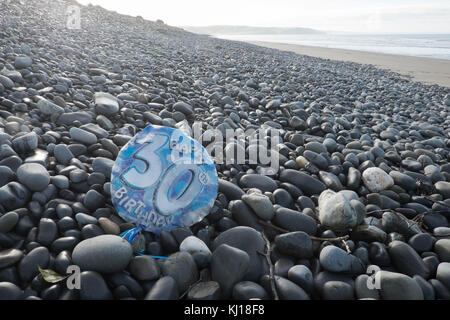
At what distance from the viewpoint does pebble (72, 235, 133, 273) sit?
146cm

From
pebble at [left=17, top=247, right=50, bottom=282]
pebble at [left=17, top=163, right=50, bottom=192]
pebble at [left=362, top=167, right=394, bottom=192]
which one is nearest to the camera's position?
pebble at [left=17, top=247, right=50, bottom=282]

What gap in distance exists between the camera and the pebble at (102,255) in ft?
4.77

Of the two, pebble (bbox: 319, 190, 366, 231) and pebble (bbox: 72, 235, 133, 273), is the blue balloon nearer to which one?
pebble (bbox: 72, 235, 133, 273)

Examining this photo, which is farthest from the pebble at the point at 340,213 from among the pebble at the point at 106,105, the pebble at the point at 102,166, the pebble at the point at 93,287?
the pebble at the point at 106,105

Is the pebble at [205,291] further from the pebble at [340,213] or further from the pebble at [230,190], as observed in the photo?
the pebble at [340,213]

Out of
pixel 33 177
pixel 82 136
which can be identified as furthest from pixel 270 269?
pixel 82 136

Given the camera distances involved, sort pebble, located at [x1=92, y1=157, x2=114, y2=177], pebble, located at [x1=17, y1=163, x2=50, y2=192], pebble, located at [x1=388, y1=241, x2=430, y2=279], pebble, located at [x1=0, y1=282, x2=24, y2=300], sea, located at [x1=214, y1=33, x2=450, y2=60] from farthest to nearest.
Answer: sea, located at [x1=214, y1=33, x2=450, y2=60], pebble, located at [x1=92, y1=157, x2=114, y2=177], pebble, located at [x1=17, y1=163, x2=50, y2=192], pebble, located at [x1=388, y1=241, x2=430, y2=279], pebble, located at [x1=0, y1=282, x2=24, y2=300]

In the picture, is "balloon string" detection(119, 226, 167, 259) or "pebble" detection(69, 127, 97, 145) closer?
"balloon string" detection(119, 226, 167, 259)

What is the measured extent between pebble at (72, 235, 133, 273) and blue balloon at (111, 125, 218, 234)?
267 millimetres

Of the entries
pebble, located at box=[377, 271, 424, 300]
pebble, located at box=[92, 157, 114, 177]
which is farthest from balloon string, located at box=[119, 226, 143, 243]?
pebble, located at box=[377, 271, 424, 300]

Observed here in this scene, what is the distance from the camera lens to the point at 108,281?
4.79 feet

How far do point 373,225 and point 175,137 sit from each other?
55.3 inches

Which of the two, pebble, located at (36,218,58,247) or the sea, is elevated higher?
the sea

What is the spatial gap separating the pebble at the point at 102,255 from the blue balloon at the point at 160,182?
0.27m
